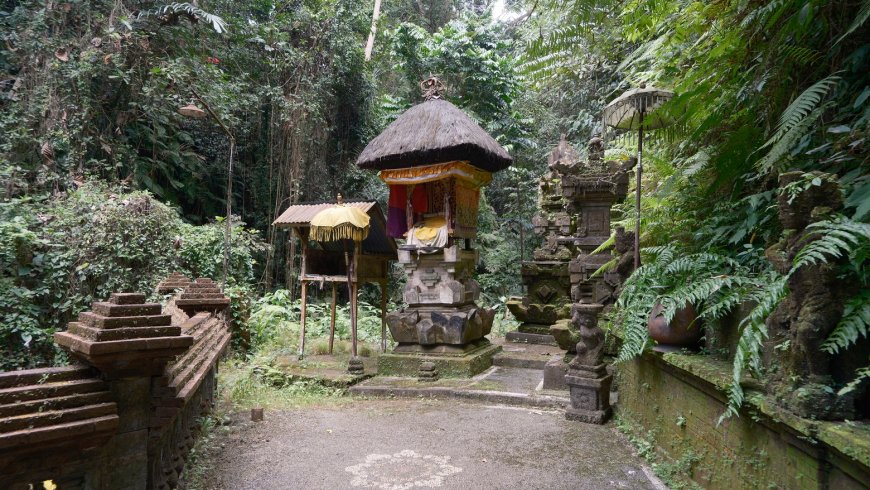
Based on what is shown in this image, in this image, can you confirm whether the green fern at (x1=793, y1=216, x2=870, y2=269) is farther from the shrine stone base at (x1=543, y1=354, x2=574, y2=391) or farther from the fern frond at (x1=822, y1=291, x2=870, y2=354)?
the shrine stone base at (x1=543, y1=354, x2=574, y2=391)

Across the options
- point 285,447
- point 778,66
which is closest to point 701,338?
point 778,66

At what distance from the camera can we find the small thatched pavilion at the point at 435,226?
734cm

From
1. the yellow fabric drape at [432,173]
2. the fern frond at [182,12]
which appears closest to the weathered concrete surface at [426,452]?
the yellow fabric drape at [432,173]

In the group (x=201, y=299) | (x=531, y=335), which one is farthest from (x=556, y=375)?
(x=201, y=299)

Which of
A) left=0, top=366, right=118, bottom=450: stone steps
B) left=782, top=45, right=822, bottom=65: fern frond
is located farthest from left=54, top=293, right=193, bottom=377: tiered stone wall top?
left=782, top=45, right=822, bottom=65: fern frond

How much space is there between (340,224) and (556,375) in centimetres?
366

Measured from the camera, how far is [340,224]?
7371mm

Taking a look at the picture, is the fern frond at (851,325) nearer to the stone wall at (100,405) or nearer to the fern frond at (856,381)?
the fern frond at (856,381)

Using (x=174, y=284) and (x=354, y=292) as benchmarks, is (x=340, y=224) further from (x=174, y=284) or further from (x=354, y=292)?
(x=174, y=284)

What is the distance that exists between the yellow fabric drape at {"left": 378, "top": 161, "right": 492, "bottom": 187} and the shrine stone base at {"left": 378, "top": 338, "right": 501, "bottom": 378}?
8.28ft

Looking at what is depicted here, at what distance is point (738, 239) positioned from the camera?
3.38m

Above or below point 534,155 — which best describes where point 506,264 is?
below

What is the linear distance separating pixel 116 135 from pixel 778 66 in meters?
12.0

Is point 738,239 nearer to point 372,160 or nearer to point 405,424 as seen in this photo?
point 405,424
